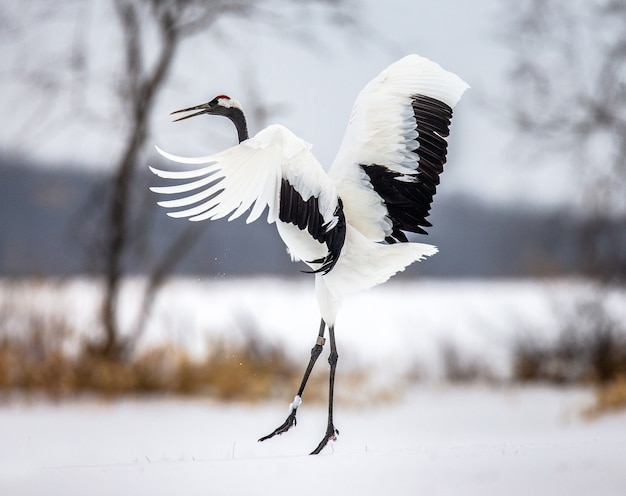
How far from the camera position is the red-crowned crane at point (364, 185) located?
6.38ft

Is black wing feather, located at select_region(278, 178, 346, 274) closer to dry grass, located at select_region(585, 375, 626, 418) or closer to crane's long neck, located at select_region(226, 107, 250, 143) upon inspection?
crane's long neck, located at select_region(226, 107, 250, 143)

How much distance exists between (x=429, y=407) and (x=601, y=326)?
4.22 ft

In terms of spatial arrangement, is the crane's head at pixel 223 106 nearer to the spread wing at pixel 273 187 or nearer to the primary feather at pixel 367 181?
the primary feather at pixel 367 181

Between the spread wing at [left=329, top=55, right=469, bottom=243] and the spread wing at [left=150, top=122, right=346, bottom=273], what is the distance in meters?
0.18

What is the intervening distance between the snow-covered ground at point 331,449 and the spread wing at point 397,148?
714mm

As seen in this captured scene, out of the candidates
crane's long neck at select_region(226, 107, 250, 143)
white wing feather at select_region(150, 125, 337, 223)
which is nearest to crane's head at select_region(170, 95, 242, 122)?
crane's long neck at select_region(226, 107, 250, 143)

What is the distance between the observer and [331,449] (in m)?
2.36

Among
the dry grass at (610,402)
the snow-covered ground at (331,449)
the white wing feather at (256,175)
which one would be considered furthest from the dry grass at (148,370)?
the white wing feather at (256,175)

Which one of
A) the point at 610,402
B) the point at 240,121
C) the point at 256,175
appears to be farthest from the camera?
the point at 610,402

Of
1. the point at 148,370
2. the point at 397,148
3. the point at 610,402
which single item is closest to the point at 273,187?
the point at 397,148

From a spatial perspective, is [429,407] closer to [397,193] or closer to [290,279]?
[290,279]

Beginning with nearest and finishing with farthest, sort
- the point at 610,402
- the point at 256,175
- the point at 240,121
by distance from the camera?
the point at 256,175 → the point at 240,121 → the point at 610,402

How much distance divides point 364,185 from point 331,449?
2.69ft

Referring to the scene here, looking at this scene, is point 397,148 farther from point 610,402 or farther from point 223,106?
point 610,402
